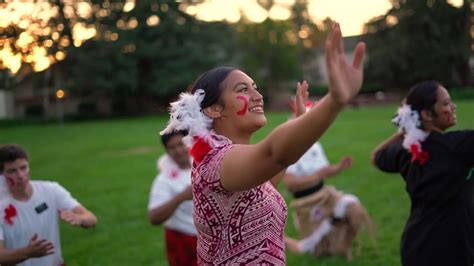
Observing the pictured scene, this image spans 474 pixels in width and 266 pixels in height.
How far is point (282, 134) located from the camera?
1.71 metres

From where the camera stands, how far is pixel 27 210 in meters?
3.58

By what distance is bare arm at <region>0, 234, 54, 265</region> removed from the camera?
311 centimetres

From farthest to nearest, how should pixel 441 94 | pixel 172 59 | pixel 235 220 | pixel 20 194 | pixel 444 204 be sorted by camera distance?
pixel 172 59, pixel 20 194, pixel 441 94, pixel 444 204, pixel 235 220

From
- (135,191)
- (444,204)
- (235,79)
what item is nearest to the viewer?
(235,79)

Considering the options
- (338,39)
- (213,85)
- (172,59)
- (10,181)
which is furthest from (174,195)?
(172,59)

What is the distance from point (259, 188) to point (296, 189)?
13.0ft

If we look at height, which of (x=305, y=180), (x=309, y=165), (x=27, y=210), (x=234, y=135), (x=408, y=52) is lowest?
(x=408, y=52)

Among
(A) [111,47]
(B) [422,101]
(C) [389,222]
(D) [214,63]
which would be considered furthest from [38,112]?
A: (B) [422,101]

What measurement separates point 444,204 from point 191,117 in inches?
76.2

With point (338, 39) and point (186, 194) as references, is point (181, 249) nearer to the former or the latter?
point (186, 194)

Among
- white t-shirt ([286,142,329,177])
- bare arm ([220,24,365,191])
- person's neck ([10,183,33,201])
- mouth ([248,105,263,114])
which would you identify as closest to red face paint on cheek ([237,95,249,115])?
mouth ([248,105,263,114])

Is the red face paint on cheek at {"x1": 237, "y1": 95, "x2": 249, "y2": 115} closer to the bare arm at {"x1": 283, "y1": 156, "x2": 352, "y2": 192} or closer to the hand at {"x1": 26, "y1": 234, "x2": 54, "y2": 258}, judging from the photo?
the hand at {"x1": 26, "y1": 234, "x2": 54, "y2": 258}

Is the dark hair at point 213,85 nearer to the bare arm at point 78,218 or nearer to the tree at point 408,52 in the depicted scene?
the bare arm at point 78,218

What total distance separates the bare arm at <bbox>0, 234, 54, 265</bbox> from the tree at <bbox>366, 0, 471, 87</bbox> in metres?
36.2
